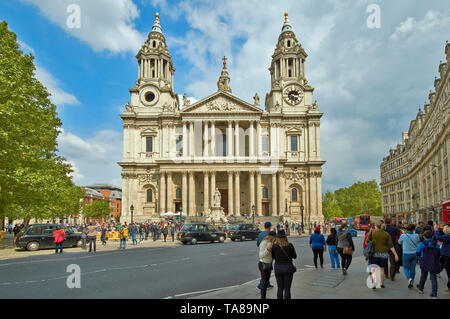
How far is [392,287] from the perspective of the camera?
9.80 m

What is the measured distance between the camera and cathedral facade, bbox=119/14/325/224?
53781 millimetres

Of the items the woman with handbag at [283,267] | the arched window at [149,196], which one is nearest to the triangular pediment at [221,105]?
the arched window at [149,196]

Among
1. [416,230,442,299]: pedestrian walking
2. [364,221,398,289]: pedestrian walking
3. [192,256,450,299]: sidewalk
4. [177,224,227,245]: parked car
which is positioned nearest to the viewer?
[192,256,450,299]: sidewalk

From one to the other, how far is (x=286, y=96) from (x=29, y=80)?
143 feet

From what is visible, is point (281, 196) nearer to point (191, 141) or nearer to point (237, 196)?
point (237, 196)

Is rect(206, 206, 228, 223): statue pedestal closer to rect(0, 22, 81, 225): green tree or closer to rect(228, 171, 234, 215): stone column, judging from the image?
rect(228, 171, 234, 215): stone column

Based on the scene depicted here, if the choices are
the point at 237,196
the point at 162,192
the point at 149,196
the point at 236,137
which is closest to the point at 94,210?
the point at 149,196

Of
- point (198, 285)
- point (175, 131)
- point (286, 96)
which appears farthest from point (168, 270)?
point (286, 96)

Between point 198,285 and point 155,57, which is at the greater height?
point 155,57

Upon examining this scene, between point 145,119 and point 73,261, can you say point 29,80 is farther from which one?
point 145,119

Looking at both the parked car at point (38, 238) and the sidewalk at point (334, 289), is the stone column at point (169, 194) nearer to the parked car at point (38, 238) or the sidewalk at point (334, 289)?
the parked car at point (38, 238)

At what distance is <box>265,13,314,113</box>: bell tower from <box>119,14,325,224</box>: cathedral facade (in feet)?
0.60

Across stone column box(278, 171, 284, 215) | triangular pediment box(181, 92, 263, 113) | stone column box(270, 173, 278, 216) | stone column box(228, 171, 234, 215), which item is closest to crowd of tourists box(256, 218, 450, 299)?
stone column box(228, 171, 234, 215)

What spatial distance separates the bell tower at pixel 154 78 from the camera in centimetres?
5969
